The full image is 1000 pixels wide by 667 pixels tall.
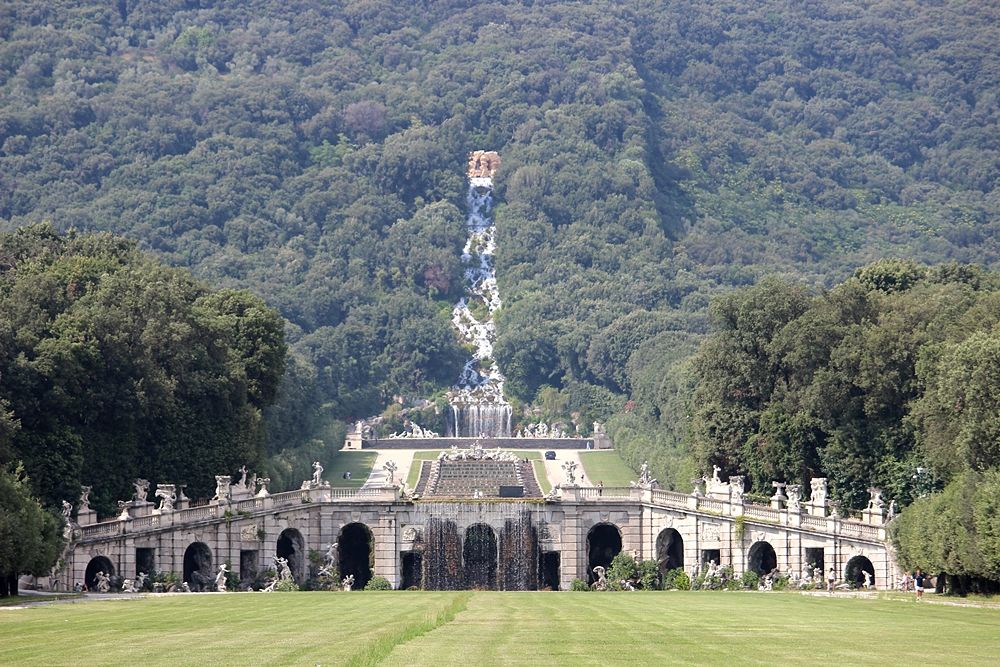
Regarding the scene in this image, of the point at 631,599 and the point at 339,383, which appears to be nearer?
the point at 631,599

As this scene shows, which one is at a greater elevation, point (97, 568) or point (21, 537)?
Answer: point (21, 537)

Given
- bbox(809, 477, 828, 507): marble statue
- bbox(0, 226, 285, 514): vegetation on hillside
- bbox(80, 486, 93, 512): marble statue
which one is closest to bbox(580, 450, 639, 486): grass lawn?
bbox(0, 226, 285, 514): vegetation on hillside

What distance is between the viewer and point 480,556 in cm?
10362

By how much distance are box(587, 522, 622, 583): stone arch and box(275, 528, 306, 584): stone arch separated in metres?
12.0

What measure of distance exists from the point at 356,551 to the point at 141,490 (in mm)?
11561

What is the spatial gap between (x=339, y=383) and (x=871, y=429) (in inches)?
3352

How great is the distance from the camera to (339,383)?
18050 cm

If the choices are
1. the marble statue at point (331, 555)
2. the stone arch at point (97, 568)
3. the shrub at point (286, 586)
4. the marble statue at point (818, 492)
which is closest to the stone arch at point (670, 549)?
the marble statue at point (818, 492)

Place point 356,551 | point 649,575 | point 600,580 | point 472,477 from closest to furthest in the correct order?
point 649,575
point 600,580
point 356,551
point 472,477

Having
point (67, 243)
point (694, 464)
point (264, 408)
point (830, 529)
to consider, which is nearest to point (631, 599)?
point (830, 529)

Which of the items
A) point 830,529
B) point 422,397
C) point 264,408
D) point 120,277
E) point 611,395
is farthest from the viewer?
point 422,397

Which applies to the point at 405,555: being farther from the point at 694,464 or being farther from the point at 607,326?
the point at 607,326

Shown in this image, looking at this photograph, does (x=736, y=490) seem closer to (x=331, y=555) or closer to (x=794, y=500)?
(x=794, y=500)

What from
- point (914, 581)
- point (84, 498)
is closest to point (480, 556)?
point (84, 498)
